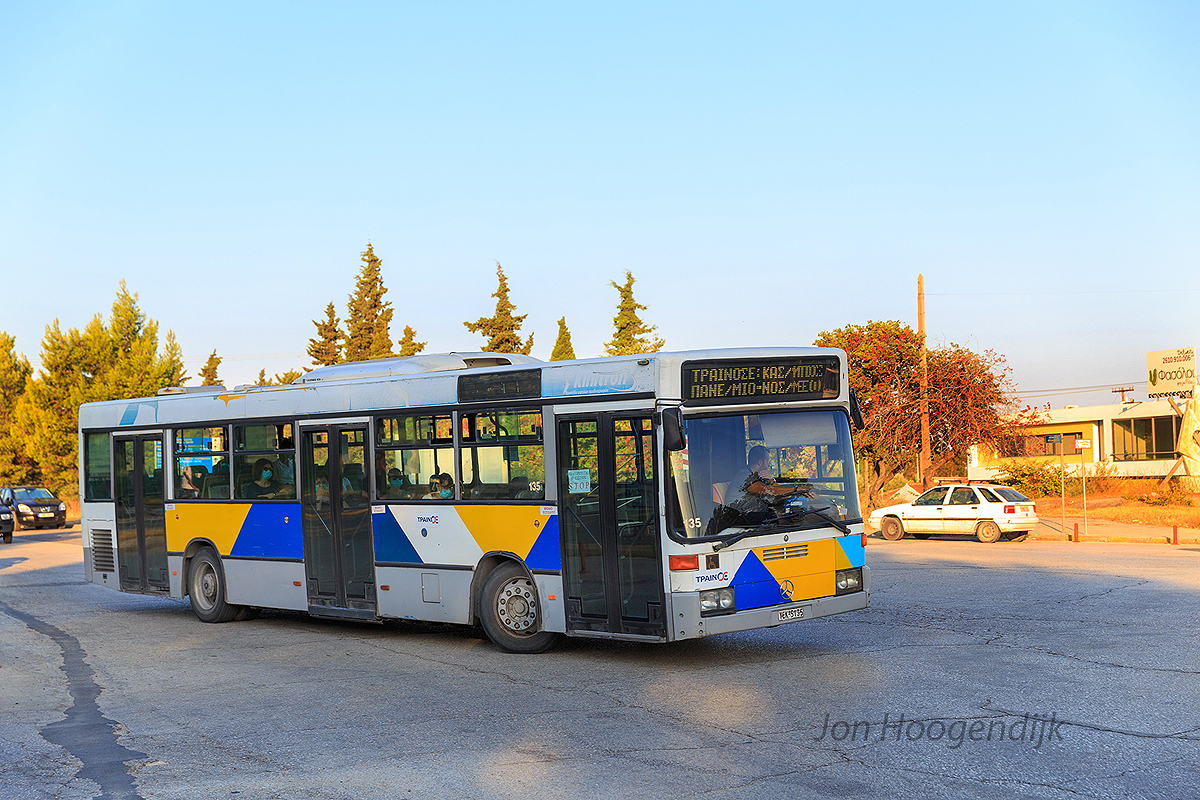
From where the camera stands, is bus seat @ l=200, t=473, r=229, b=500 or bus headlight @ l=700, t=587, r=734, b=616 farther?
bus seat @ l=200, t=473, r=229, b=500

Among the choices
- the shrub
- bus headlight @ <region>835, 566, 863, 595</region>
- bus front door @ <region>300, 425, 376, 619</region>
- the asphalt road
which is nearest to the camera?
the asphalt road

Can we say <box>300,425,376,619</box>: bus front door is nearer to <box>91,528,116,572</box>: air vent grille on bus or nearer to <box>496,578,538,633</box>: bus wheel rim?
<box>496,578,538,633</box>: bus wheel rim

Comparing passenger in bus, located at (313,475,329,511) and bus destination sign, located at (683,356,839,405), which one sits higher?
bus destination sign, located at (683,356,839,405)

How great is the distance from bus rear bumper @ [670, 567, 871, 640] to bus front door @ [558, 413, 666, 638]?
19cm

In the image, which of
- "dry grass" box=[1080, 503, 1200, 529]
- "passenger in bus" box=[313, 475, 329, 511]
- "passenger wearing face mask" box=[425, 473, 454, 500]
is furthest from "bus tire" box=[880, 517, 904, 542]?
"passenger wearing face mask" box=[425, 473, 454, 500]

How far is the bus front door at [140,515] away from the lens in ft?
50.9

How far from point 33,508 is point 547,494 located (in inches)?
1587

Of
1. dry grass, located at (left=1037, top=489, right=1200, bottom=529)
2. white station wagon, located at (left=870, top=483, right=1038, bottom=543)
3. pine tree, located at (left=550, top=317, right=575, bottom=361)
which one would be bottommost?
dry grass, located at (left=1037, top=489, right=1200, bottom=529)

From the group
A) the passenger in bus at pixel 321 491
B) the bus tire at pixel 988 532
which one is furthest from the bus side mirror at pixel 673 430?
the bus tire at pixel 988 532

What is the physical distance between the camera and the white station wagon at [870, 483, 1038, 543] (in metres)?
26.2

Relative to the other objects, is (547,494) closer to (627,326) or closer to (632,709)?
(632,709)

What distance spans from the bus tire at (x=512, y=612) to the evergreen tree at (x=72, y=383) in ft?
158

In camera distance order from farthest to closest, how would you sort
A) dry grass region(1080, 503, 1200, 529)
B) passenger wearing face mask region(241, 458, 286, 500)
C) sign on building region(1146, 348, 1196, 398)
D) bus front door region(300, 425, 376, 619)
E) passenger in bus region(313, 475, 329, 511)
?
sign on building region(1146, 348, 1196, 398) → dry grass region(1080, 503, 1200, 529) → passenger wearing face mask region(241, 458, 286, 500) → passenger in bus region(313, 475, 329, 511) → bus front door region(300, 425, 376, 619)

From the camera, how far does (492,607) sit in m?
11.3
